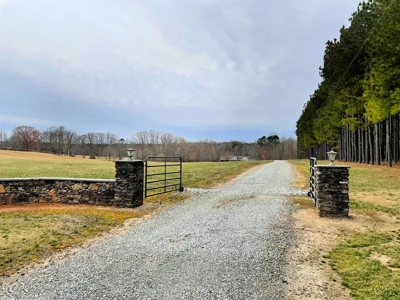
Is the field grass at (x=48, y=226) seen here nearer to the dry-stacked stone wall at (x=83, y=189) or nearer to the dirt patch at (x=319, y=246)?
the dry-stacked stone wall at (x=83, y=189)

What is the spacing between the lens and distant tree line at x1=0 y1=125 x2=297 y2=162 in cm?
6806

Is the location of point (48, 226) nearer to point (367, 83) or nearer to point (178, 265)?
point (178, 265)

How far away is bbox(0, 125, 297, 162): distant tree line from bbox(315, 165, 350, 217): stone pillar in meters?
57.2

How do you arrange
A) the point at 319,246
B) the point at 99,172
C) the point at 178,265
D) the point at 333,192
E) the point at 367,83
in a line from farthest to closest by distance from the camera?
the point at 99,172 < the point at 367,83 < the point at 333,192 < the point at 319,246 < the point at 178,265

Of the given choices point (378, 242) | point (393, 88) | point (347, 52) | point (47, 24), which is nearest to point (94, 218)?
point (378, 242)

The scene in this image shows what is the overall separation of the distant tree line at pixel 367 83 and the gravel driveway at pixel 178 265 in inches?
506

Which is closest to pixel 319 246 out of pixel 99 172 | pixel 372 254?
pixel 372 254

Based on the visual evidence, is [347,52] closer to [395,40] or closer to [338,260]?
[395,40]

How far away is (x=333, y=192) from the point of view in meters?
6.67

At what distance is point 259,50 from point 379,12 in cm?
701

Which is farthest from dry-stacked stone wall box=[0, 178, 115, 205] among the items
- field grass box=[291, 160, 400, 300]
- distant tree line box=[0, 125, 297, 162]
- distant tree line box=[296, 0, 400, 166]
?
distant tree line box=[0, 125, 297, 162]

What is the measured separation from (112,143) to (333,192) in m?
81.4

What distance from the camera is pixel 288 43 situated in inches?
682

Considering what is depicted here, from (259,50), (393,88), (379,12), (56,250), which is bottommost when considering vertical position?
(56,250)
